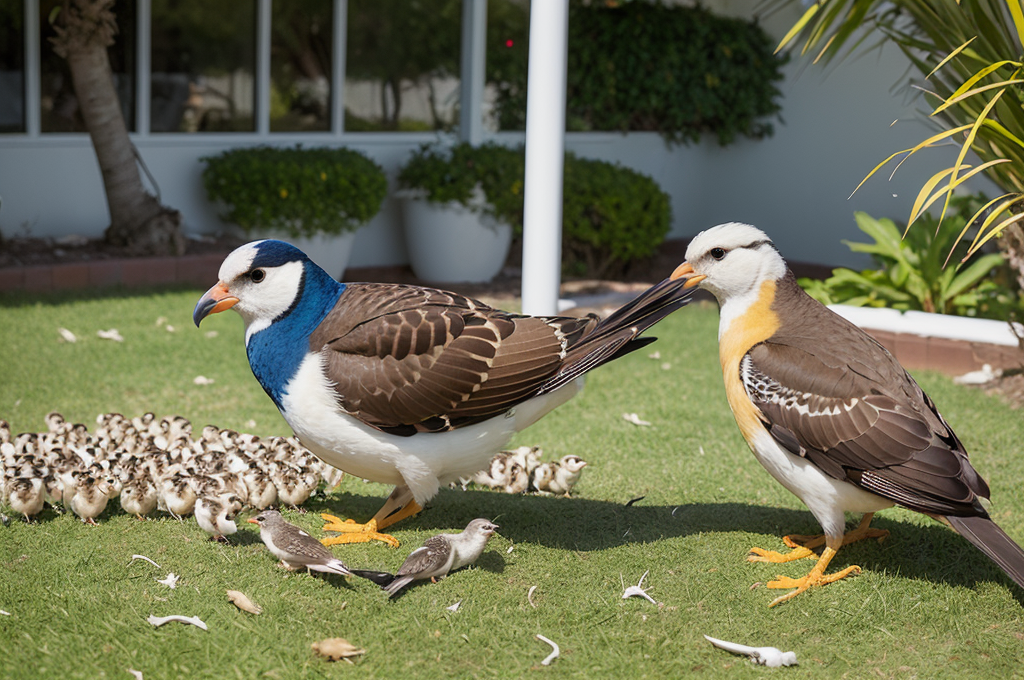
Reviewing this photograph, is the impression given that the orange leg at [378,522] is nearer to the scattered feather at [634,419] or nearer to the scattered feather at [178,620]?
the scattered feather at [178,620]

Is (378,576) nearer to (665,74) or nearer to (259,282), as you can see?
(259,282)

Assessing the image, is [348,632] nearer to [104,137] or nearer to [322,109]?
[104,137]

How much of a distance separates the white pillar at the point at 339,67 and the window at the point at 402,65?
89 mm

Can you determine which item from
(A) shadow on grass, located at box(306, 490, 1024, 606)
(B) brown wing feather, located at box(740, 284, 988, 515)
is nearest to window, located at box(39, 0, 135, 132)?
(A) shadow on grass, located at box(306, 490, 1024, 606)

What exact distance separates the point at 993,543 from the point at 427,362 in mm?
2050

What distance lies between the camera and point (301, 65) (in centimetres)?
1101

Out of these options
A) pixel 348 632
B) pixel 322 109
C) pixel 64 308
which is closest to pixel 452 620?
pixel 348 632

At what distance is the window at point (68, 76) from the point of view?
9422 millimetres

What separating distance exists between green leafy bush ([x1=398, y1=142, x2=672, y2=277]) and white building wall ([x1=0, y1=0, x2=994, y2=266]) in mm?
993

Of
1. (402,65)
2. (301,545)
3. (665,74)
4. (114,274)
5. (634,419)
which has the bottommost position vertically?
(634,419)

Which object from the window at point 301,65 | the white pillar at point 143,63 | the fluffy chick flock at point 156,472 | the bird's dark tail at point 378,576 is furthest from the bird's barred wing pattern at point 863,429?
the window at point 301,65

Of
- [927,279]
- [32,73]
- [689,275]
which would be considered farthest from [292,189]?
[689,275]

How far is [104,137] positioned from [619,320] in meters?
6.86

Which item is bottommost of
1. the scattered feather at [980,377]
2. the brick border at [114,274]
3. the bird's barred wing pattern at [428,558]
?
the bird's barred wing pattern at [428,558]
